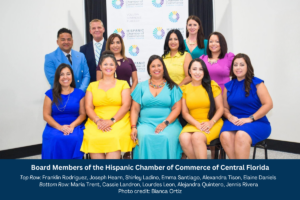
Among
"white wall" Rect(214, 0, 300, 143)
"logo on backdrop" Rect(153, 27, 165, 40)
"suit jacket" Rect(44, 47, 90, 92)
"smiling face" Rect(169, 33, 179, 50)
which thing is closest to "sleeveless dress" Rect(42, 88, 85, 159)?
"suit jacket" Rect(44, 47, 90, 92)

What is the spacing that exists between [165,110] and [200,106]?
0.38 metres

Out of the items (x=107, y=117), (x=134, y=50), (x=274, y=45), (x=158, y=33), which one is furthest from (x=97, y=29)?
(x=274, y=45)

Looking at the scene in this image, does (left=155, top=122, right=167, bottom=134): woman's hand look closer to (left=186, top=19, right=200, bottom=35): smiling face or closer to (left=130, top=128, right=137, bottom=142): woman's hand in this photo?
(left=130, top=128, right=137, bottom=142): woman's hand

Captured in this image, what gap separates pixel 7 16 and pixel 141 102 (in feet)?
9.17

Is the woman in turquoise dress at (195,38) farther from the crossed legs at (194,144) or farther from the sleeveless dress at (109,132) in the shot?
the crossed legs at (194,144)

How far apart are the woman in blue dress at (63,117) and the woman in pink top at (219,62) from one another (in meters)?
1.55

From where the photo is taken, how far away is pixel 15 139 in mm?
4281

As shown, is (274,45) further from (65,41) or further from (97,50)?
(65,41)

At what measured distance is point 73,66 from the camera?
3.41 meters

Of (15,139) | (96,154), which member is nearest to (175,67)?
(96,154)

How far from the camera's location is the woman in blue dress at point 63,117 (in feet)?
9.23

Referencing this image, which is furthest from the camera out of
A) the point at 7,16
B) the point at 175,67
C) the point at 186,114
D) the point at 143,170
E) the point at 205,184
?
the point at 7,16

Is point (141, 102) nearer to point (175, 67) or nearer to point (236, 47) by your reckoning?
point (175, 67)

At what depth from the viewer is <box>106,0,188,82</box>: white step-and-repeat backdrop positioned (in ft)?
14.4
